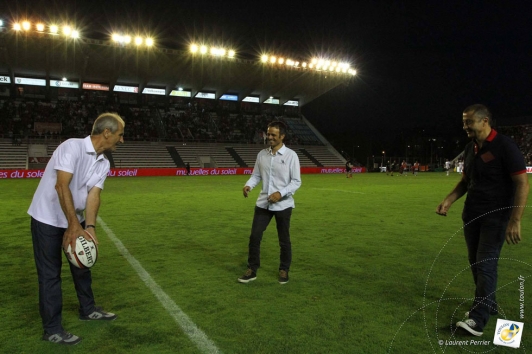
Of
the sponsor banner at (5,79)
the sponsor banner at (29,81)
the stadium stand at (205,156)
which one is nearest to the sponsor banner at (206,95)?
the stadium stand at (205,156)

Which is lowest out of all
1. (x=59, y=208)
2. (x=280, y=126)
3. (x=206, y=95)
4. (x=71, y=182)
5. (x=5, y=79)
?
(x=59, y=208)

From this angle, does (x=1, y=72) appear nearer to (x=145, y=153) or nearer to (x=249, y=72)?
(x=145, y=153)

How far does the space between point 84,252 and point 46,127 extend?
44323 mm

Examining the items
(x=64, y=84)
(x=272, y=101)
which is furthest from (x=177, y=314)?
(x=272, y=101)

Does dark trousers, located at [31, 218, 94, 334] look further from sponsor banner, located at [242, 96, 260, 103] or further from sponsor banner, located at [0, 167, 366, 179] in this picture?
sponsor banner, located at [242, 96, 260, 103]

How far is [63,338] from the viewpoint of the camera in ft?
11.8

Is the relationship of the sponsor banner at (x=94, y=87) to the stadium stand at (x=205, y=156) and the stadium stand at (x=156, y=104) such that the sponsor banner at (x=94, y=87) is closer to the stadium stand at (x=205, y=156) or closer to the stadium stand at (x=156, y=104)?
the stadium stand at (x=156, y=104)

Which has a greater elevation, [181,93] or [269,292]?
[181,93]

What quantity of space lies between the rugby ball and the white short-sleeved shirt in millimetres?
256

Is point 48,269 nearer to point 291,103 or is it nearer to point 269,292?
point 269,292

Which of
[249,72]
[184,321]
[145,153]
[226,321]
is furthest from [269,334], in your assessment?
[249,72]

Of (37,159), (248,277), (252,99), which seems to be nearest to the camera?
(248,277)

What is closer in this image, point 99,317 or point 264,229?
point 99,317

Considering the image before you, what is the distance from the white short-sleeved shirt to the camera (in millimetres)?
Result: 3418
